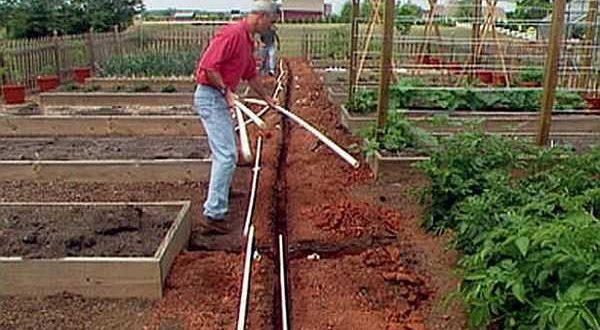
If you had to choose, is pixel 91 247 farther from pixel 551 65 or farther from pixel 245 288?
pixel 551 65

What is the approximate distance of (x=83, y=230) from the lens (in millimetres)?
4422

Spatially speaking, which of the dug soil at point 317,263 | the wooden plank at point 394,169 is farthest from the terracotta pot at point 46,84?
the wooden plank at point 394,169

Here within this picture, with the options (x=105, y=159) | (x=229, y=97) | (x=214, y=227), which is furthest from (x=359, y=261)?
(x=105, y=159)

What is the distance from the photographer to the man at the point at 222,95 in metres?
4.83

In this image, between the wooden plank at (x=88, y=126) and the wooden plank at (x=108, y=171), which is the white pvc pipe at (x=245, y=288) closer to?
the wooden plank at (x=108, y=171)

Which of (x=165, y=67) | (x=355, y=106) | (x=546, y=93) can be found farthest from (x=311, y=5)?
(x=546, y=93)

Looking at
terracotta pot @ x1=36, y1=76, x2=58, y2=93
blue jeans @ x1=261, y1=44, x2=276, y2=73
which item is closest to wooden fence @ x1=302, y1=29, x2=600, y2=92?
blue jeans @ x1=261, y1=44, x2=276, y2=73

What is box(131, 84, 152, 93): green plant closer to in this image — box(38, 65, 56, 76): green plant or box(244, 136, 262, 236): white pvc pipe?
box(38, 65, 56, 76): green plant

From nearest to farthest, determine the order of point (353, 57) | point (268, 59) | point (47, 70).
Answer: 1. point (353, 57)
2. point (47, 70)
3. point (268, 59)

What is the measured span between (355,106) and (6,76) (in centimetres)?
758

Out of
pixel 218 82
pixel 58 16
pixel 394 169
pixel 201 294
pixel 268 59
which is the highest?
pixel 58 16

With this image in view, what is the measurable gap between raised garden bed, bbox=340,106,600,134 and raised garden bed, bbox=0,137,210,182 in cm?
201

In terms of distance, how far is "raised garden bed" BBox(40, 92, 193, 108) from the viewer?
34.1 ft

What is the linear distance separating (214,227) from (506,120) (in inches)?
194
